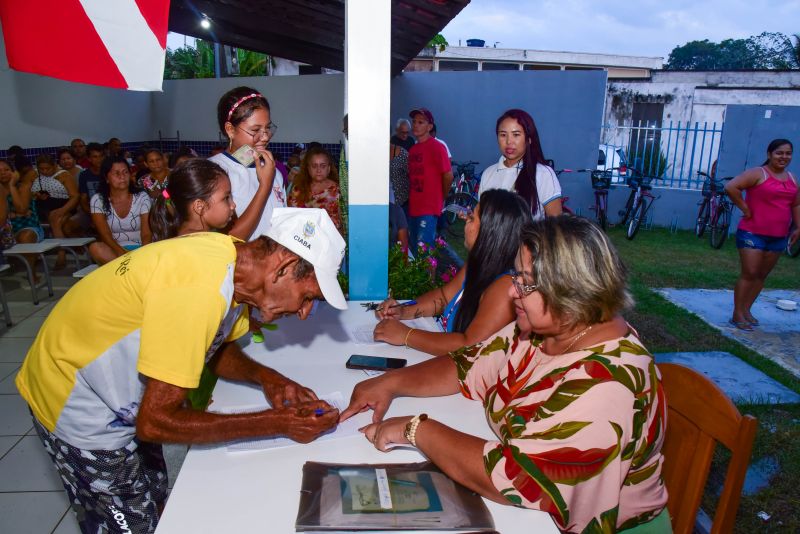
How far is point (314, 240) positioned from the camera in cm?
153

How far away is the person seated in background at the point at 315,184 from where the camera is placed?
4273 mm

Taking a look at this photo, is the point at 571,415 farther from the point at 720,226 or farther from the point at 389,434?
the point at 720,226

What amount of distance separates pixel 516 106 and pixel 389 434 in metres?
9.52

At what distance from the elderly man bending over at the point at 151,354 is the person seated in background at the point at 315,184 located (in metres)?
2.63

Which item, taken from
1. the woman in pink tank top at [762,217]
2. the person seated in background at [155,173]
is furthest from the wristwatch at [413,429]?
the person seated in background at [155,173]

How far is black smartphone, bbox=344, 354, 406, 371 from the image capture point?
2.10 metres

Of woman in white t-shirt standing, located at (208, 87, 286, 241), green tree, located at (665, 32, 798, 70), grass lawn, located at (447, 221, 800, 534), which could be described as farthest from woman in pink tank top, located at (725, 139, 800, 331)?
green tree, located at (665, 32, 798, 70)

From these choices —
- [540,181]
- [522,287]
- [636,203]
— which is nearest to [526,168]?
[540,181]

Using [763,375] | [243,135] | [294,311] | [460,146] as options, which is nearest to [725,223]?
[460,146]

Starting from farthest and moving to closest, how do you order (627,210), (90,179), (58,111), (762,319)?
(627,210) → (58,111) → (90,179) → (762,319)

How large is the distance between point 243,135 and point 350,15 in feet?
2.76

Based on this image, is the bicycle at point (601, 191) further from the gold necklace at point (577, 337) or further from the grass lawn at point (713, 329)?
the gold necklace at point (577, 337)

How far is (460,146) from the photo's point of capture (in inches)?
420

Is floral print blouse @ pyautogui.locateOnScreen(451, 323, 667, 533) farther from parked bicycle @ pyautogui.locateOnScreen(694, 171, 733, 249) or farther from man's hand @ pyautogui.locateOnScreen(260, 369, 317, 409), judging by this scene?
parked bicycle @ pyautogui.locateOnScreen(694, 171, 733, 249)
